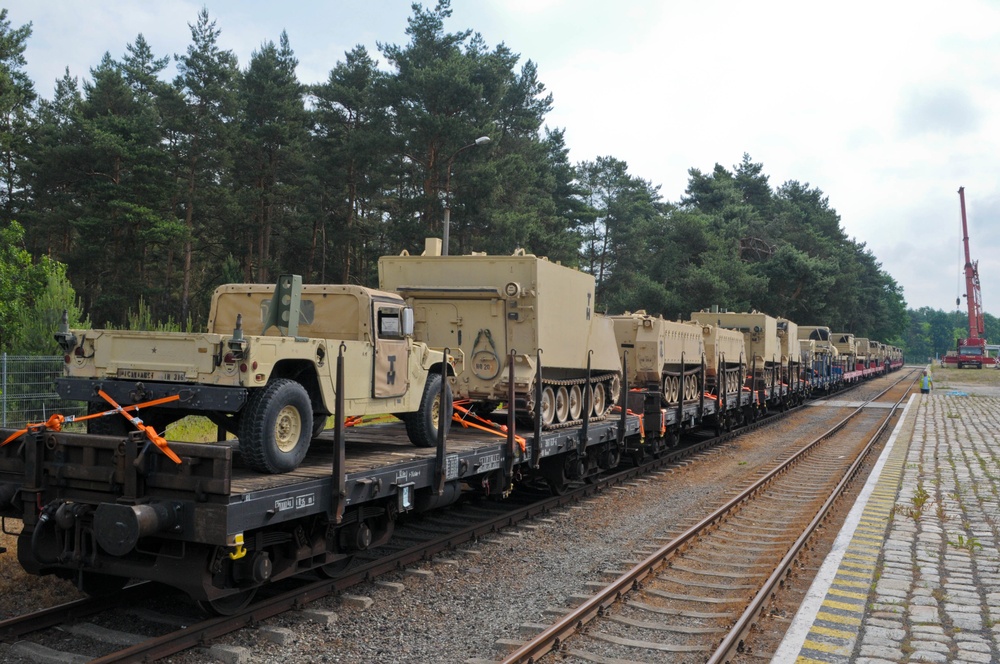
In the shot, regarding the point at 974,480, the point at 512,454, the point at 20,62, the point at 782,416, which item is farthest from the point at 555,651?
the point at 20,62

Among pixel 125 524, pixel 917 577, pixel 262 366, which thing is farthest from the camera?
pixel 917 577

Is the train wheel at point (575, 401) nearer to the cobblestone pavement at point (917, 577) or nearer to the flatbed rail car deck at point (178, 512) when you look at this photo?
the cobblestone pavement at point (917, 577)

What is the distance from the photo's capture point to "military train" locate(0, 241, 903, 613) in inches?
228

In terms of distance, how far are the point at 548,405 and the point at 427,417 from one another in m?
3.04

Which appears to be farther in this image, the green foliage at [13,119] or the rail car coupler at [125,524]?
the green foliage at [13,119]

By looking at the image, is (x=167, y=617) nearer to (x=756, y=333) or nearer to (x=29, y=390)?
(x=29, y=390)

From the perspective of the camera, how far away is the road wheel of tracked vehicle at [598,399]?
13.4m

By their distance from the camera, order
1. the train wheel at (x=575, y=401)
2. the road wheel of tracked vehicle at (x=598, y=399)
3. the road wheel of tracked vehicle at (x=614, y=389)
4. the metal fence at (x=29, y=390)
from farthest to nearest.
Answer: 1. the metal fence at (x=29, y=390)
2. the road wheel of tracked vehicle at (x=614, y=389)
3. the road wheel of tracked vehicle at (x=598, y=399)
4. the train wheel at (x=575, y=401)

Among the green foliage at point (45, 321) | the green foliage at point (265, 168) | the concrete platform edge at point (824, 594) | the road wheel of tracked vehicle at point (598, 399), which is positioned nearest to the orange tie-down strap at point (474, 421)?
the road wheel of tracked vehicle at point (598, 399)

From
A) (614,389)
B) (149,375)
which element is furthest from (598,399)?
(149,375)

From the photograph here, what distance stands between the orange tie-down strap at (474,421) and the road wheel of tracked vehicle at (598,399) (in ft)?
6.91

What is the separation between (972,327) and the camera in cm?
8062

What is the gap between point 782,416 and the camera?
2848 centimetres

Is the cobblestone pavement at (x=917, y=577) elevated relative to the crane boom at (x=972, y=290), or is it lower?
lower
